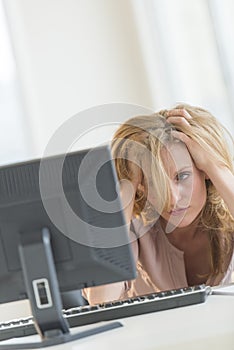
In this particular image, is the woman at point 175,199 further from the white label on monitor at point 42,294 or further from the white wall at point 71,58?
the white wall at point 71,58

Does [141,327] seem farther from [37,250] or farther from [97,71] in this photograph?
[97,71]

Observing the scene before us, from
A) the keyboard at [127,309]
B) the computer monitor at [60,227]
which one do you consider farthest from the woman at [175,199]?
the computer monitor at [60,227]

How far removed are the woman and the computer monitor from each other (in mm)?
571

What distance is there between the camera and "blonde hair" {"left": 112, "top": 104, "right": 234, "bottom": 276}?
206 centimetres

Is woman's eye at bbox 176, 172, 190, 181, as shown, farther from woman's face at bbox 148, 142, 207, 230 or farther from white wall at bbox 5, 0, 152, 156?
white wall at bbox 5, 0, 152, 156

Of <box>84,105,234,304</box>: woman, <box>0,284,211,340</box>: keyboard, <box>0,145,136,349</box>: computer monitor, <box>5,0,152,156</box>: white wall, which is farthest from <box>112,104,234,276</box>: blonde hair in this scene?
<box>5,0,152,156</box>: white wall

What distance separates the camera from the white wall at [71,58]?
3.90 m

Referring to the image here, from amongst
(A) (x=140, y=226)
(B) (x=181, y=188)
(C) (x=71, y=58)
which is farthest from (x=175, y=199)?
(C) (x=71, y=58)

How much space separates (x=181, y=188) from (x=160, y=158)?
11cm

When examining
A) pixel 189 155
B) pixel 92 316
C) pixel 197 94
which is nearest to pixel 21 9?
pixel 197 94

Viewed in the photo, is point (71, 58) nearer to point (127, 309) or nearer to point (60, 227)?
point (127, 309)

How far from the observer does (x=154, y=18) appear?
12.4ft

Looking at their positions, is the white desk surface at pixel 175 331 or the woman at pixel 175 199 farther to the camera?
the woman at pixel 175 199

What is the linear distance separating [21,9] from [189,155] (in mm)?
2085
